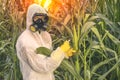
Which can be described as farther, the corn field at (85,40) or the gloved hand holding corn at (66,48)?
the corn field at (85,40)

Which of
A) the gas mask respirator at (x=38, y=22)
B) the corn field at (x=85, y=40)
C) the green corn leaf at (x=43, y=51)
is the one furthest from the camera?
the corn field at (x=85, y=40)

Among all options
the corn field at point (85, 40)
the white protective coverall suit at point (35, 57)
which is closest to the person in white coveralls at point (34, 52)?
the white protective coverall suit at point (35, 57)

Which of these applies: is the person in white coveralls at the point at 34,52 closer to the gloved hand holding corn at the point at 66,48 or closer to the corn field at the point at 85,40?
the gloved hand holding corn at the point at 66,48

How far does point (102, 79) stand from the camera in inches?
130

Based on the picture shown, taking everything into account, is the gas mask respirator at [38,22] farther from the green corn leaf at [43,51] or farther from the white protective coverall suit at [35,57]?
the green corn leaf at [43,51]

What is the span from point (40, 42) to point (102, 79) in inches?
25.0

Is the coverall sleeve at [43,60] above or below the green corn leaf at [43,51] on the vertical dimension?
below

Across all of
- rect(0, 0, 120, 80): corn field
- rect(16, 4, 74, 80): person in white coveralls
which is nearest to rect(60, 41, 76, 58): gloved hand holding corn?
rect(16, 4, 74, 80): person in white coveralls

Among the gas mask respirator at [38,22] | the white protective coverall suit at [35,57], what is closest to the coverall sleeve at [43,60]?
the white protective coverall suit at [35,57]

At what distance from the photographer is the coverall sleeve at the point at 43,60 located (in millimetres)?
2834

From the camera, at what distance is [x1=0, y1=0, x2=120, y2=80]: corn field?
3230mm

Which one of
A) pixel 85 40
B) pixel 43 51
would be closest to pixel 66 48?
pixel 43 51

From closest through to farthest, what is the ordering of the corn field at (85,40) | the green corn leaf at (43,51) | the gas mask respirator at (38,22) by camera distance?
the green corn leaf at (43,51) < the gas mask respirator at (38,22) < the corn field at (85,40)

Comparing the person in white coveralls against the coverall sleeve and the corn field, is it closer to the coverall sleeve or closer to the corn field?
the coverall sleeve
